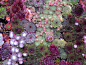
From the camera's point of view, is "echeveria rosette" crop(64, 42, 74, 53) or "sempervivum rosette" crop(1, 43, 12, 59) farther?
"echeveria rosette" crop(64, 42, 74, 53)

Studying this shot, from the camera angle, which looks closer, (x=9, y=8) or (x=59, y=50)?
(x=9, y=8)

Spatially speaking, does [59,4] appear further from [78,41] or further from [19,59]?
[19,59]

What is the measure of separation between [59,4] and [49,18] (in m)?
0.23

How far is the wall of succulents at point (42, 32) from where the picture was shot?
1.40 m

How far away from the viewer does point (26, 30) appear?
56.5 inches

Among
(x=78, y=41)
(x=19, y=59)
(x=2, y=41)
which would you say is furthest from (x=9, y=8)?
(x=78, y=41)

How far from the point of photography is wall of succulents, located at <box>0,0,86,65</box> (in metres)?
1.40

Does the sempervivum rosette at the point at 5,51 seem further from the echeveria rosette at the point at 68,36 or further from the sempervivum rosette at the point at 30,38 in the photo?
the echeveria rosette at the point at 68,36

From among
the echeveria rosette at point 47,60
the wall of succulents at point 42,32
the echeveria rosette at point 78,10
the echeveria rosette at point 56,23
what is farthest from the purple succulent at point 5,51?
the echeveria rosette at point 78,10

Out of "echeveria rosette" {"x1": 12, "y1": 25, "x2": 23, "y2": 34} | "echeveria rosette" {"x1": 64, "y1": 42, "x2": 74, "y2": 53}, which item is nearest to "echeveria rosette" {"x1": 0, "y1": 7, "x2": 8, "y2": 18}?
"echeveria rosette" {"x1": 12, "y1": 25, "x2": 23, "y2": 34}

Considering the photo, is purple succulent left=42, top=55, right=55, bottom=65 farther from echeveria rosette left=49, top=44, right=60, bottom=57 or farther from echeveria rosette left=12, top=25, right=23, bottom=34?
echeveria rosette left=12, top=25, right=23, bottom=34

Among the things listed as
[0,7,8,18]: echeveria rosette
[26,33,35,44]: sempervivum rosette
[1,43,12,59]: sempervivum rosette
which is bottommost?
[1,43,12,59]: sempervivum rosette

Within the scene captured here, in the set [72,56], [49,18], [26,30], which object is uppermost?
[49,18]

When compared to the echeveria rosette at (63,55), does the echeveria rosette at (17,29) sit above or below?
above
